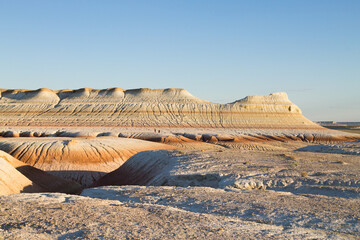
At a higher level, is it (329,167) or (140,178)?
(329,167)

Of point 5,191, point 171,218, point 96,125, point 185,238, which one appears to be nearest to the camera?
point 185,238

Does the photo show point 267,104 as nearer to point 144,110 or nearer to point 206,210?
point 144,110

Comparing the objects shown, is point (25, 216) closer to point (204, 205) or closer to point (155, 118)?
point (204, 205)

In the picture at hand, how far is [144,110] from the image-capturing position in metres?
84.9

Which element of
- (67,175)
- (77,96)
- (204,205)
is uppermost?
(77,96)

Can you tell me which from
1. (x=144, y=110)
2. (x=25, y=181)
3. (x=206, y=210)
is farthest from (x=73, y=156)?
(x=144, y=110)

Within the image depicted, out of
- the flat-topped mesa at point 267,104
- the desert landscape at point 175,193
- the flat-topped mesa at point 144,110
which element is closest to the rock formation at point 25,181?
the desert landscape at point 175,193

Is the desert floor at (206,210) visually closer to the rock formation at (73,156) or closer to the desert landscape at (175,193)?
the desert landscape at (175,193)

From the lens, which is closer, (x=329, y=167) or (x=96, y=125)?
(x=329, y=167)

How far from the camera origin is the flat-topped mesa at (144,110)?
78.4 m

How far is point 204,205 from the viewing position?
8773 millimetres

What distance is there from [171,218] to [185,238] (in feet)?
4.04

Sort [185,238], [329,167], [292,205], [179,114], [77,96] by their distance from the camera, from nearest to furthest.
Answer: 1. [185,238]
2. [292,205]
3. [329,167]
4. [179,114]
5. [77,96]

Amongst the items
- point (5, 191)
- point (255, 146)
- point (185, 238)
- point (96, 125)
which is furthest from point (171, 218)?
point (96, 125)
